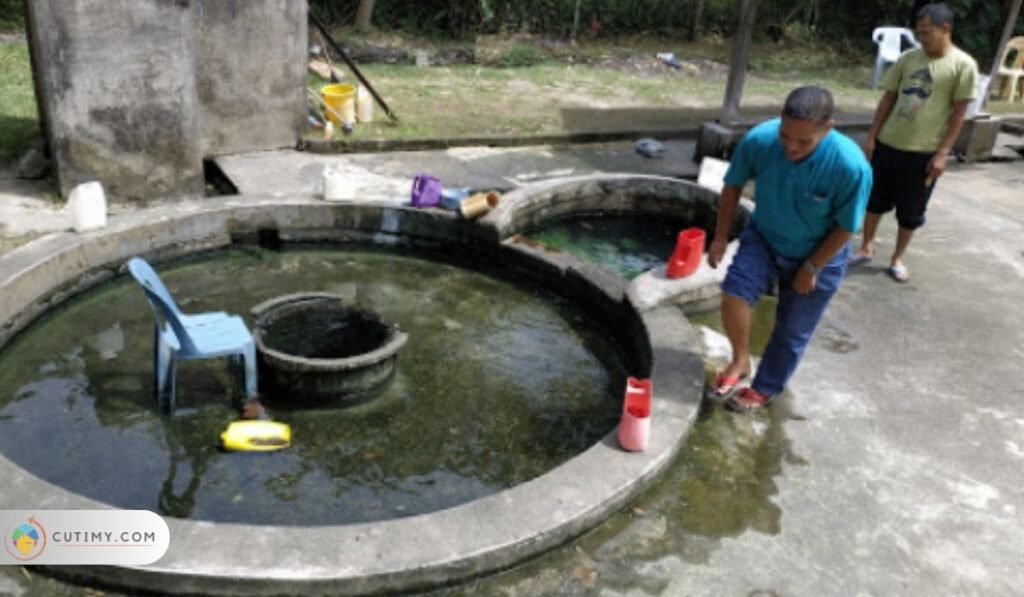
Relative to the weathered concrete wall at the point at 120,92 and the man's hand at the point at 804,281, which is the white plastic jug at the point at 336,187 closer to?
the weathered concrete wall at the point at 120,92

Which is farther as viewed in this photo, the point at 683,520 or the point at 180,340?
the point at 180,340

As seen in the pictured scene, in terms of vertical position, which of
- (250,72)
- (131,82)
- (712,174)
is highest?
(131,82)

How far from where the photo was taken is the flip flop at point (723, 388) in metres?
4.89

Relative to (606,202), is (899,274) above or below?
above

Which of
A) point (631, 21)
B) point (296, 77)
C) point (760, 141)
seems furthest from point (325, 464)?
point (631, 21)

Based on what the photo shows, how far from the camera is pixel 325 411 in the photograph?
4.97 meters

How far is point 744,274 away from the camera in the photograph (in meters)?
4.54

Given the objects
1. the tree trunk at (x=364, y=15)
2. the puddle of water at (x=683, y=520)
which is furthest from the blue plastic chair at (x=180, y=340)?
the tree trunk at (x=364, y=15)

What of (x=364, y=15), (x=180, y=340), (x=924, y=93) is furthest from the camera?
(x=364, y=15)

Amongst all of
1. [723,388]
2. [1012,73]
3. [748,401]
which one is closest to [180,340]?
[723,388]

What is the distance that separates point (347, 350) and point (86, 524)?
2223mm

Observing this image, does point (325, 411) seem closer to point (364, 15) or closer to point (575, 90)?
point (575, 90)

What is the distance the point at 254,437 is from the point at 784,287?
296 centimetres

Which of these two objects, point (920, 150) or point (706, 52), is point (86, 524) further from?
point (706, 52)
